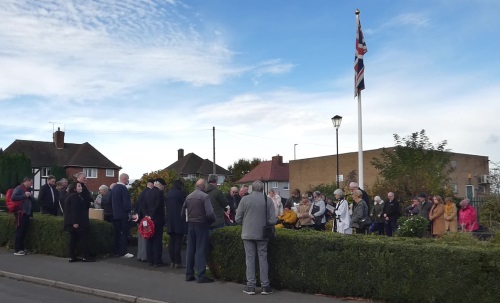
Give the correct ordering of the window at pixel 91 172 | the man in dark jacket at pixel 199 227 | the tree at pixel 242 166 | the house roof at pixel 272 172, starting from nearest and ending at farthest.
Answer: the man in dark jacket at pixel 199 227, the window at pixel 91 172, the house roof at pixel 272 172, the tree at pixel 242 166

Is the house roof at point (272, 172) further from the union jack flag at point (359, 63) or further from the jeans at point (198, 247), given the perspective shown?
the jeans at point (198, 247)

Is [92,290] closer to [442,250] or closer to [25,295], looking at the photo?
[25,295]

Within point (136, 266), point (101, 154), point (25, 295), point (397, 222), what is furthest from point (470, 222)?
point (101, 154)

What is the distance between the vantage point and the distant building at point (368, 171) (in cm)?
4184

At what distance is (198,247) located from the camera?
10.4 meters

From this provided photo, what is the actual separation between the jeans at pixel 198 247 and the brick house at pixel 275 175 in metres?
58.5

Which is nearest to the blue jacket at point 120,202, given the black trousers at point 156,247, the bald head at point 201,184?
the black trousers at point 156,247

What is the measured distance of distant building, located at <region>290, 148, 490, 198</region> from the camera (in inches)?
1647

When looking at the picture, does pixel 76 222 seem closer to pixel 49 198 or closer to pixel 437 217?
pixel 49 198

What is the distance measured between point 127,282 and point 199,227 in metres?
1.75

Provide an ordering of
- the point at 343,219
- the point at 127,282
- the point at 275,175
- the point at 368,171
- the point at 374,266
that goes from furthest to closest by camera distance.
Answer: the point at 275,175 < the point at 368,171 < the point at 343,219 < the point at 127,282 < the point at 374,266

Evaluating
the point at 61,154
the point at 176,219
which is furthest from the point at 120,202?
the point at 61,154

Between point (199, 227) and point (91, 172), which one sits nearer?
point (199, 227)

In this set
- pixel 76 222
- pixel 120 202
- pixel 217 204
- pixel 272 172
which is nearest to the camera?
pixel 217 204
